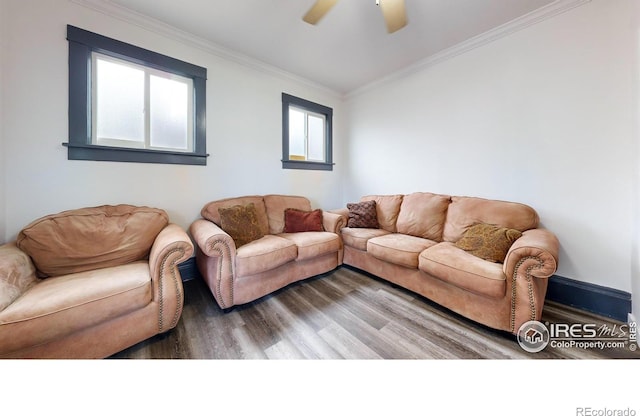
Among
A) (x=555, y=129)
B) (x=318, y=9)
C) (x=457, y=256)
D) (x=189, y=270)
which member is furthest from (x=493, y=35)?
(x=189, y=270)

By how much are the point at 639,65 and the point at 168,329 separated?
149 inches

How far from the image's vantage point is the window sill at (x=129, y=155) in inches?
73.1

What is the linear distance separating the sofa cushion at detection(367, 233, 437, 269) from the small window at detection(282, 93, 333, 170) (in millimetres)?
1769

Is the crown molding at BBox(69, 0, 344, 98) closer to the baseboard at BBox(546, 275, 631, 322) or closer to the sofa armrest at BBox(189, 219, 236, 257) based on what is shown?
the sofa armrest at BBox(189, 219, 236, 257)

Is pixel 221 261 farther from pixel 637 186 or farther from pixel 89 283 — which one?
pixel 637 186

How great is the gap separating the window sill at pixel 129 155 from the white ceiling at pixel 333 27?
128cm

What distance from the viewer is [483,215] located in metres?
2.18

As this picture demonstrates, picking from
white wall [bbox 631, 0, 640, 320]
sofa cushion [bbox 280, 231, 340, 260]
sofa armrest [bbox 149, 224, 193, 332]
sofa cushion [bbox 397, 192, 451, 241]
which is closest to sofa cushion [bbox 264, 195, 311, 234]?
sofa cushion [bbox 280, 231, 340, 260]

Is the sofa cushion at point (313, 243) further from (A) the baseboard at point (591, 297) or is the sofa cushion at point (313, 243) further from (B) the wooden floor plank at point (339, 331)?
(A) the baseboard at point (591, 297)

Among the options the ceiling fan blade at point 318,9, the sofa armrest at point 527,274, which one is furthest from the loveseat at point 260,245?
the ceiling fan blade at point 318,9

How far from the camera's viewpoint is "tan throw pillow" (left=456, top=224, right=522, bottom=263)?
68.4 inches

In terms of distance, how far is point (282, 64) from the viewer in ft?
9.62

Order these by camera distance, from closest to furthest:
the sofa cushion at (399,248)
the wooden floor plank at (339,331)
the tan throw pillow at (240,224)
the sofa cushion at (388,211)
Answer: the wooden floor plank at (339,331) → the sofa cushion at (399,248) → the tan throw pillow at (240,224) → the sofa cushion at (388,211)

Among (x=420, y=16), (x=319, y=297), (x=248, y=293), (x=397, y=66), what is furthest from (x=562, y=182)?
(x=248, y=293)
